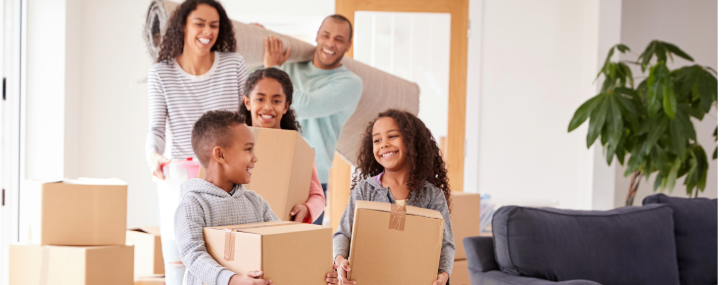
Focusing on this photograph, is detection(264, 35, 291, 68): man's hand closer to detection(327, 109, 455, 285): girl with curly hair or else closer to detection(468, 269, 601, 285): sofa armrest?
detection(327, 109, 455, 285): girl with curly hair

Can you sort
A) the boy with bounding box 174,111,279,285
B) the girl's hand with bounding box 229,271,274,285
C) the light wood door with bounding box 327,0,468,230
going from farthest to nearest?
the light wood door with bounding box 327,0,468,230, the boy with bounding box 174,111,279,285, the girl's hand with bounding box 229,271,274,285

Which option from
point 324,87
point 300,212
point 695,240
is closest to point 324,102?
point 324,87

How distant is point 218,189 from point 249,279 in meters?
0.25

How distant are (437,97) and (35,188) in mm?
2570


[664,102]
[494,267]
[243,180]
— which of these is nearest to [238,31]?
[243,180]

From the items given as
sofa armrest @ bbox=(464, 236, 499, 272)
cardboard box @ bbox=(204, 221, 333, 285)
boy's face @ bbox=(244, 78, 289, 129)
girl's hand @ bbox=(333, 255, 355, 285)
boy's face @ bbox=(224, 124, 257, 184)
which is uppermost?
boy's face @ bbox=(244, 78, 289, 129)

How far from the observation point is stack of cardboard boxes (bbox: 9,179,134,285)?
60.5 inches

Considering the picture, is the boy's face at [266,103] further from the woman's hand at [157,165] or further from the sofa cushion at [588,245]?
the sofa cushion at [588,245]

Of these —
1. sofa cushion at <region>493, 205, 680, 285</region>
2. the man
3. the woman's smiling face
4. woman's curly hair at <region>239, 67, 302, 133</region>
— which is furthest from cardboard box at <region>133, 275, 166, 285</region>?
sofa cushion at <region>493, 205, 680, 285</region>

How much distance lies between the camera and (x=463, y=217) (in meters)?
2.17

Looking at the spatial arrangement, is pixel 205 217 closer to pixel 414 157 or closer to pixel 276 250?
pixel 276 250

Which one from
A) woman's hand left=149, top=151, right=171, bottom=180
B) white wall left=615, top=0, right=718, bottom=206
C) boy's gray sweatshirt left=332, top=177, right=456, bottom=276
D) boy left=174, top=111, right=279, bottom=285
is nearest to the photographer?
boy left=174, top=111, right=279, bottom=285

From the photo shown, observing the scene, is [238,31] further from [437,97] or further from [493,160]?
[493,160]

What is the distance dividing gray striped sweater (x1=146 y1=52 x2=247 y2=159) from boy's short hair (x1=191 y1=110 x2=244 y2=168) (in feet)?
1.86
